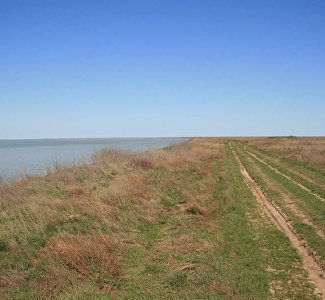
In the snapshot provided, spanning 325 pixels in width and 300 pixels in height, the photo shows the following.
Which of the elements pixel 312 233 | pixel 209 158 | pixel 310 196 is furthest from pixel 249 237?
pixel 209 158

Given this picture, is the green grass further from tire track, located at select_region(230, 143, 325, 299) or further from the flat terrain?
tire track, located at select_region(230, 143, 325, 299)

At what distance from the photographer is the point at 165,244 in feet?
35.1

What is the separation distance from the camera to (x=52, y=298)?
7.21m

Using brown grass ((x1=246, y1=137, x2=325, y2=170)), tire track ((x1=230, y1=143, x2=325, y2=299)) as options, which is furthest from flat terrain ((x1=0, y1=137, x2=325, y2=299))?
brown grass ((x1=246, y1=137, x2=325, y2=170))

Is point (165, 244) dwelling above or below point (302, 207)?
below

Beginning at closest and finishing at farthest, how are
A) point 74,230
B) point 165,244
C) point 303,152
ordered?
point 165,244 < point 74,230 < point 303,152

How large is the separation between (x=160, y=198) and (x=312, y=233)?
301 inches

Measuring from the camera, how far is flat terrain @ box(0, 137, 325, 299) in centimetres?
767

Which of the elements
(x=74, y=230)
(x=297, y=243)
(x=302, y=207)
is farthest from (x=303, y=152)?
(x=74, y=230)

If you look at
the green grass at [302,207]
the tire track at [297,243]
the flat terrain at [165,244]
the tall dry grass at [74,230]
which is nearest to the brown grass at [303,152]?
the green grass at [302,207]

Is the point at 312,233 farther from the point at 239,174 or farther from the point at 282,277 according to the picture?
the point at 239,174

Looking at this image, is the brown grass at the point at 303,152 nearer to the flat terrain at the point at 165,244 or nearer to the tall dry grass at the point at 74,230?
the flat terrain at the point at 165,244

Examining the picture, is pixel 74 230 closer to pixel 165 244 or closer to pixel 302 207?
pixel 165 244

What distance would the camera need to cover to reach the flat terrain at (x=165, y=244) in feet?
25.2
